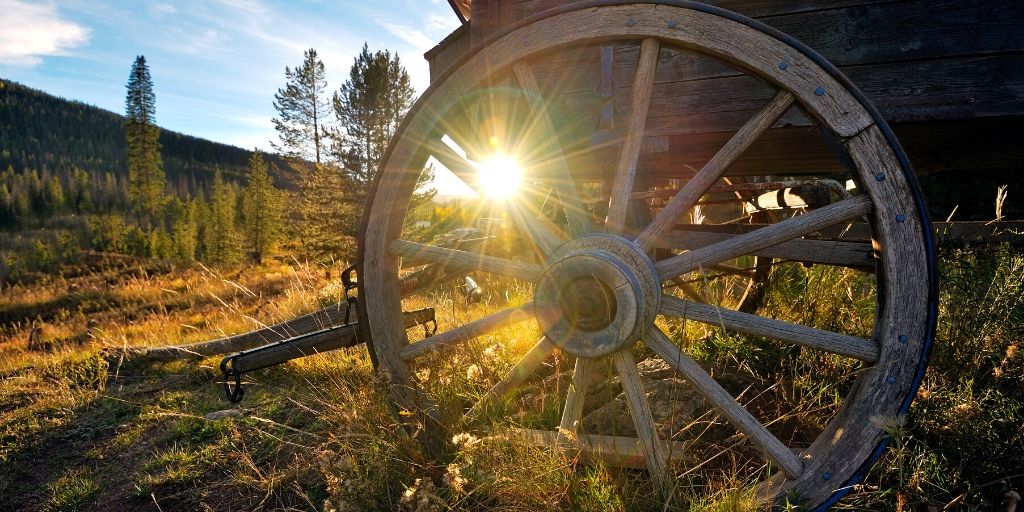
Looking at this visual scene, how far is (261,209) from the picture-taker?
36.6 m

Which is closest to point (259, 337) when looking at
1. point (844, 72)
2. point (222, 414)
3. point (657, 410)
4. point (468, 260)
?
point (222, 414)

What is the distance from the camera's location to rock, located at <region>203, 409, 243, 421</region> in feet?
10.8

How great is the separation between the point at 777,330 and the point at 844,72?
1453mm

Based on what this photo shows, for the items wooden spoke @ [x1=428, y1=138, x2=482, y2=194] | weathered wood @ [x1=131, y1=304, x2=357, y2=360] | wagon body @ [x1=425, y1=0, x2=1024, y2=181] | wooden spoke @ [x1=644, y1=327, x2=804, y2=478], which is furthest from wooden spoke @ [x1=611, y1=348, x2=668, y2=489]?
weathered wood @ [x1=131, y1=304, x2=357, y2=360]

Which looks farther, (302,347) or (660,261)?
(302,347)

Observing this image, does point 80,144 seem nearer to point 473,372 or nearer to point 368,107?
point 368,107

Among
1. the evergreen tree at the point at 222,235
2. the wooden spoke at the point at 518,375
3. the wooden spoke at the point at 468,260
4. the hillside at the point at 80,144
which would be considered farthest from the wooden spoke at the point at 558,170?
the hillside at the point at 80,144

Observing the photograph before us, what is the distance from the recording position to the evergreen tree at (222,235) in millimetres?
38375

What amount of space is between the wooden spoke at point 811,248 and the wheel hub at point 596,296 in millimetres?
577

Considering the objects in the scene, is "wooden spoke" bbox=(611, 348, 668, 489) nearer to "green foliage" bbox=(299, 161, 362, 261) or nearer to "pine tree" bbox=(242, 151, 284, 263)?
"green foliage" bbox=(299, 161, 362, 261)

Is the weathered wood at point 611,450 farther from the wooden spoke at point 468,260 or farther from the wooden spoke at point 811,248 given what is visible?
the wooden spoke at point 811,248

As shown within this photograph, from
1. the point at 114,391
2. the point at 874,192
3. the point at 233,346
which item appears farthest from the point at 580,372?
the point at 114,391

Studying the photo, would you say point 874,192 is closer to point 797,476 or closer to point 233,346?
point 797,476

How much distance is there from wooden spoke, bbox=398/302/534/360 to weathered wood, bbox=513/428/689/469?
1.36 ft
